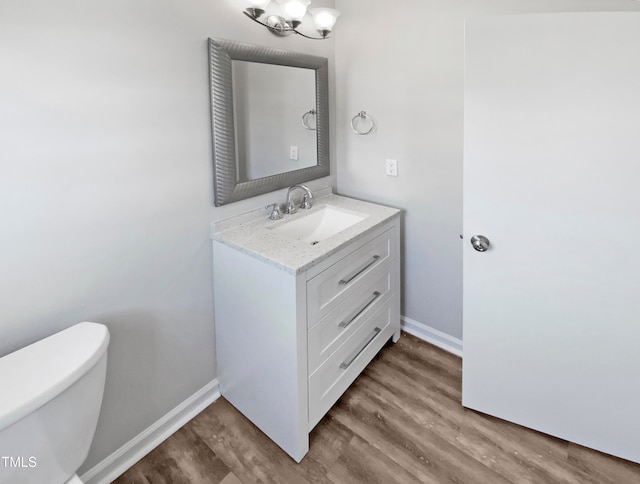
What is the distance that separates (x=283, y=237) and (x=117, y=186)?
0.68m

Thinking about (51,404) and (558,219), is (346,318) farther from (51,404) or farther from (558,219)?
(51,404)

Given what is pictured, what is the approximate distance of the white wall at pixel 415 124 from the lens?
1942 mm

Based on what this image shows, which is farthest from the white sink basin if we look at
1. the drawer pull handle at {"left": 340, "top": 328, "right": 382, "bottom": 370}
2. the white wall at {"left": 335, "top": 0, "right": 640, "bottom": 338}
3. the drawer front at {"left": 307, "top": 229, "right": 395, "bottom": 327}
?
the drawer pull handle at {"left": 340, "top": 328, "right": 382, "bottom": 370}

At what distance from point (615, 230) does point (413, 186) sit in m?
1.00

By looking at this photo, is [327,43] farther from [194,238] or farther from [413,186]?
[194,238]

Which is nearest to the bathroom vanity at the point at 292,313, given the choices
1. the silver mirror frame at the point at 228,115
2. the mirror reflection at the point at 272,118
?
the silver mirror frame at the point at 228,115

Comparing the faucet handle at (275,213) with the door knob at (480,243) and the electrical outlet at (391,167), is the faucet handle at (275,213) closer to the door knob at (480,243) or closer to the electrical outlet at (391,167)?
the electrical outlet at (391,167)

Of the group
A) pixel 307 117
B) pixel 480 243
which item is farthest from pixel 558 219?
pixel 307 117

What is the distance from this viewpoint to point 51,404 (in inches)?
40.4

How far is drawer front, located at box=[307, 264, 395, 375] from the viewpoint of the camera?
5.36 ft

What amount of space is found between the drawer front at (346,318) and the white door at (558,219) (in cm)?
48

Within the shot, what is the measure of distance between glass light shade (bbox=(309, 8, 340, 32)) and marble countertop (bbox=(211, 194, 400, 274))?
3.01 feet

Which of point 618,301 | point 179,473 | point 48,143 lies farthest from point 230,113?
point 618,301

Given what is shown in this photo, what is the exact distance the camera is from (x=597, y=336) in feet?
4.98
